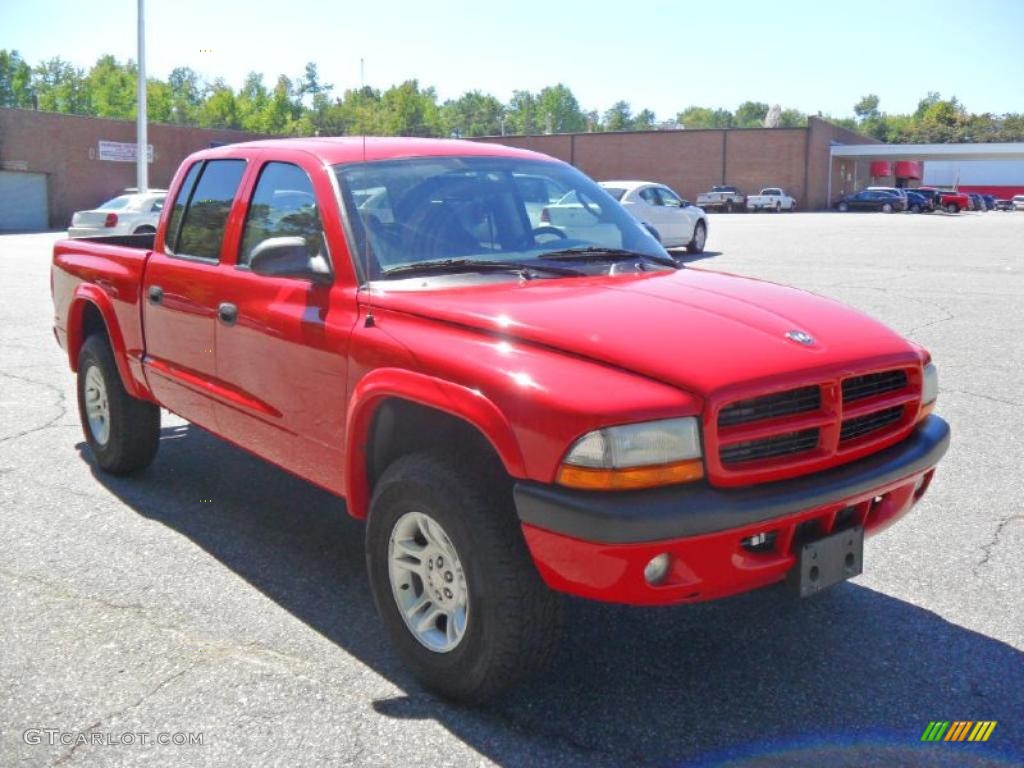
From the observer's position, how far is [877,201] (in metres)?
57.4

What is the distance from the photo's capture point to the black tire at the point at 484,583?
3037 millimetres

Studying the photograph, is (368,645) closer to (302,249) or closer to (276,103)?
(302,249)

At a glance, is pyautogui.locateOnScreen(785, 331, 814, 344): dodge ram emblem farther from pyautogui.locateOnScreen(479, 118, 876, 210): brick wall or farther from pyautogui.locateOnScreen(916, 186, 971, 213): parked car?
pyautogui.locateOnScreen(916, 186, 971, 213): parked car

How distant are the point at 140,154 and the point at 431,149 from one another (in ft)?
90.8

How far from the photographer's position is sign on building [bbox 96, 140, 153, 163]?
46.0 m

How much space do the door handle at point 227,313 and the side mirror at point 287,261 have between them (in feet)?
1.76

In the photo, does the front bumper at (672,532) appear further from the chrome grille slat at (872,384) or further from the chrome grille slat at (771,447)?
the chrome grille slat at (872,384)

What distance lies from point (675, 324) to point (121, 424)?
358 cm

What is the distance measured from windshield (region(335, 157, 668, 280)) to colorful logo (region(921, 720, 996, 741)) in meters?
2.20

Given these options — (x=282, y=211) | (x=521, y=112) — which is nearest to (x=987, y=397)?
(x=282, y=211)

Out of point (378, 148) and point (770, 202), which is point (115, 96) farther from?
point (378, 148)

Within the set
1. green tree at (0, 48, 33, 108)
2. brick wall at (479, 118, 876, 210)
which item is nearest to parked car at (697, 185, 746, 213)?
brick wall at (479, 118, 876, 210)

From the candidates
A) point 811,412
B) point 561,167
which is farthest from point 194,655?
point 561,167

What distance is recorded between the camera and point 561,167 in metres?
4.95
